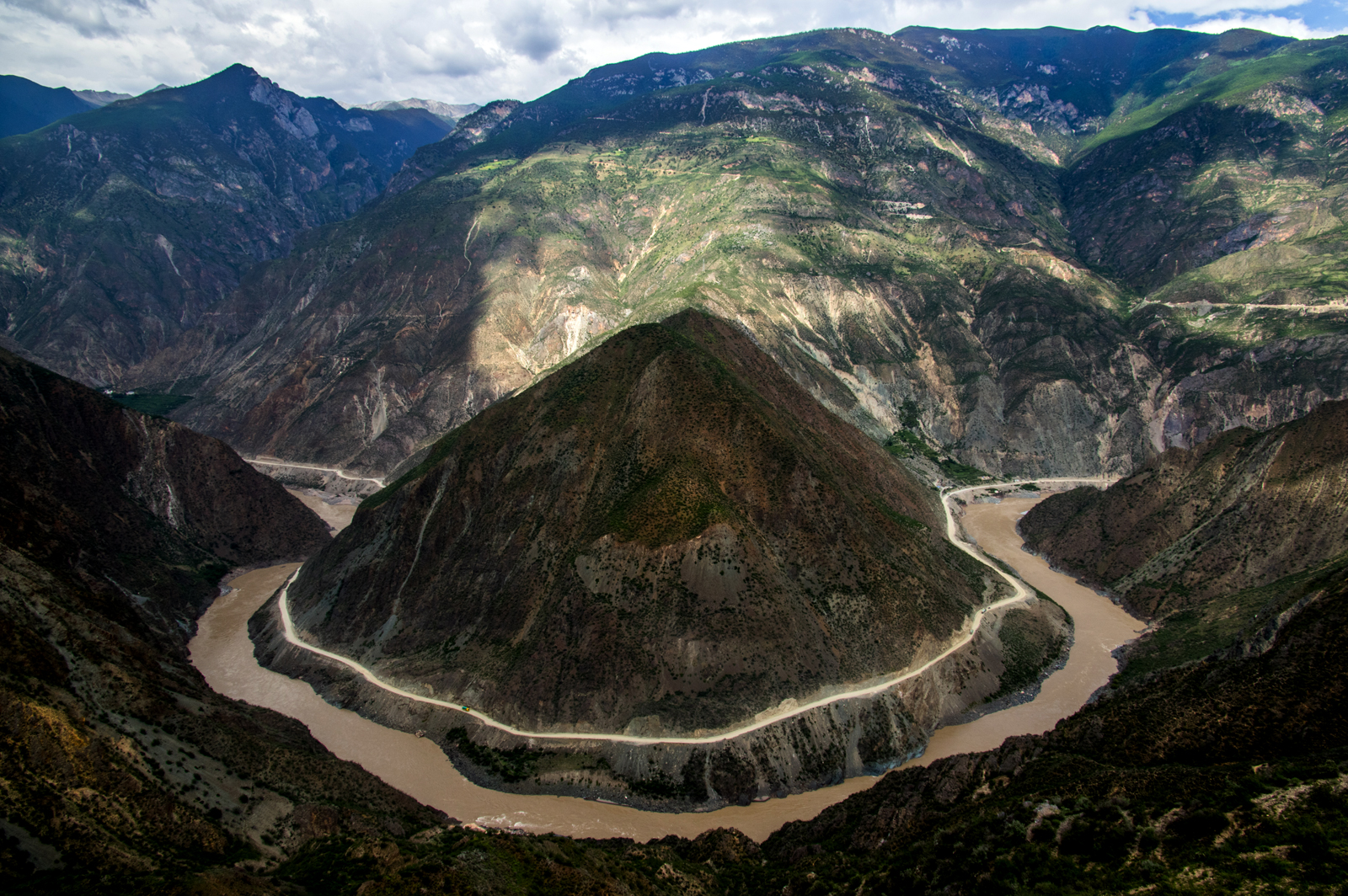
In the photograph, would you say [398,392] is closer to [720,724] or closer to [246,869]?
[720,724]

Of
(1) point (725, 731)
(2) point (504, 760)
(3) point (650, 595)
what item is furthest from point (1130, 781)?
(2) point (504, 760)

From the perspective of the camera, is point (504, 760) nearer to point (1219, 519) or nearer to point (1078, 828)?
point (1078, 828)

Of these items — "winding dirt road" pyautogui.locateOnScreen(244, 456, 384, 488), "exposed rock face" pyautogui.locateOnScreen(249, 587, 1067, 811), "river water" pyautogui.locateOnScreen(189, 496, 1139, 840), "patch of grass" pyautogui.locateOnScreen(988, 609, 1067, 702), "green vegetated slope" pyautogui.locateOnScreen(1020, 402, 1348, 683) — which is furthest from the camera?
"winding dirt road" pyautogui.locateOnScreen(244, 456, 384, 488)

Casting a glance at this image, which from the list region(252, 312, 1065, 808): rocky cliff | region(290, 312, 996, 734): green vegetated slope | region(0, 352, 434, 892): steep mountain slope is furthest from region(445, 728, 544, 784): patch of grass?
region(0, 352, 434, 892): steep mountain slope

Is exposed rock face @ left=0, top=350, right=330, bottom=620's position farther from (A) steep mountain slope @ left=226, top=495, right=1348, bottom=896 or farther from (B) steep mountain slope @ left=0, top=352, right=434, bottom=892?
(A) steep mountain slope @ left=226, top=495, right=1348, bottom=896

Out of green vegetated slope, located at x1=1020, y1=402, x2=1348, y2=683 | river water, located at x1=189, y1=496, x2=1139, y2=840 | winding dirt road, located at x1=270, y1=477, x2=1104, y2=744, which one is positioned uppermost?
green vegetated slope, located at x1=1020, y1=402, x2=1348, y2=683

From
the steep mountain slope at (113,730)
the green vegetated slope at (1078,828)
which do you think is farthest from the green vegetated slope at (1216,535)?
the steep mountain slope at (113,730)
